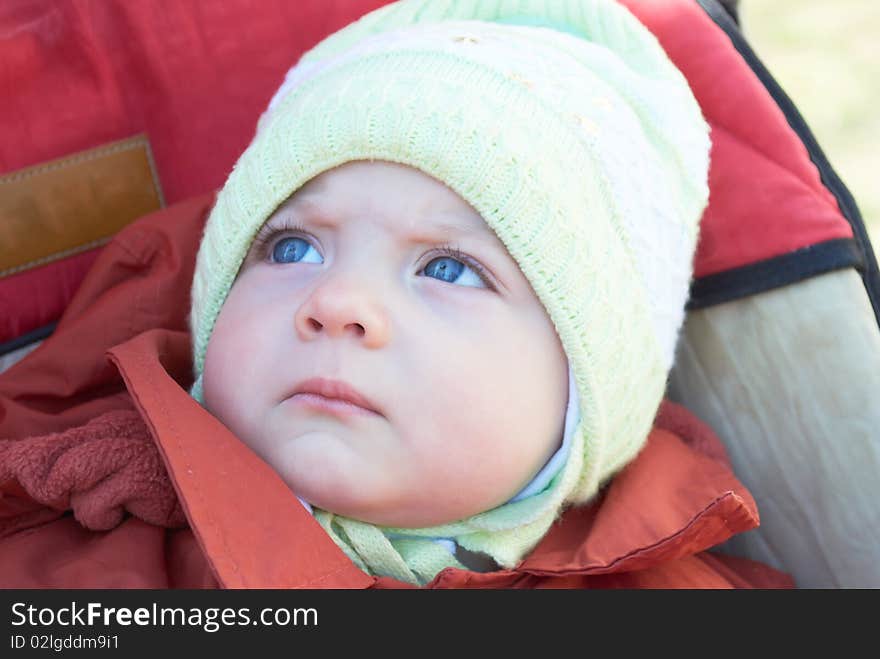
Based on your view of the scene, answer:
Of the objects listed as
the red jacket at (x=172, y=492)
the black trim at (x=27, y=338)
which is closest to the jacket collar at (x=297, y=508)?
the red jacket at (x=172, y=492)

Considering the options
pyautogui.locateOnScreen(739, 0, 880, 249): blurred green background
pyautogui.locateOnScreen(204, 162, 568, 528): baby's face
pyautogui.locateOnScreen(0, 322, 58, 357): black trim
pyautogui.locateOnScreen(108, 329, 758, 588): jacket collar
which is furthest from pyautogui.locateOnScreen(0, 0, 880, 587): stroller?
pyautogui.locateOnScreen(739, 0, 880, 249): blurred green background

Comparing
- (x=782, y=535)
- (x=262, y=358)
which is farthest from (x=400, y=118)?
(x=782, y=535)

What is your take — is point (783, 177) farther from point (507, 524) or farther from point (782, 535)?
point (507, 524)

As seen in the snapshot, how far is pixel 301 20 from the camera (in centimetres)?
152

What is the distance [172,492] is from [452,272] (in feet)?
1.20

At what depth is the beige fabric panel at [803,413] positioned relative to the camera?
133cm

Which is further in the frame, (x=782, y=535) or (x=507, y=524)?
(x=782, y=535)

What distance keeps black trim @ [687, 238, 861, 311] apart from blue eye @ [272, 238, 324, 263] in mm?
509

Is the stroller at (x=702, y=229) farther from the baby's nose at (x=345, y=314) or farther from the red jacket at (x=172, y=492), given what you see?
the baby's nose at (x=345, y=314)

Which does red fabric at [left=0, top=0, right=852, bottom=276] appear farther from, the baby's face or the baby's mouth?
the baby's mouth

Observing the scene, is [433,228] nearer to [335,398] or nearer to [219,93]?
[335,398]

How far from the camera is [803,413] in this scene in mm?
1372

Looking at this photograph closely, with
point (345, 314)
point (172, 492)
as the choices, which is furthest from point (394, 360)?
point (172, 492)

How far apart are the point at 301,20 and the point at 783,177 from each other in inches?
26.0
